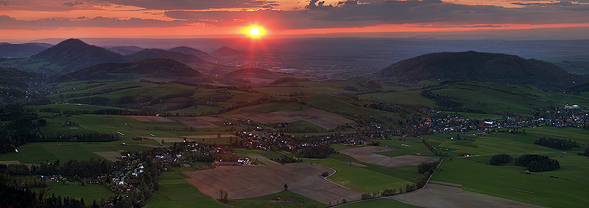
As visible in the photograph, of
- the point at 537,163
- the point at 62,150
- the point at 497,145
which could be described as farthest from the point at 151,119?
the point at 537,163

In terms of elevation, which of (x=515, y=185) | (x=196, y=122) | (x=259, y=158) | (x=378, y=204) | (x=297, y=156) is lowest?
(x=297, y=156)

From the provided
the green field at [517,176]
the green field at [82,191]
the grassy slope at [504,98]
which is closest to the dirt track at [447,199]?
the green field at [517,176]

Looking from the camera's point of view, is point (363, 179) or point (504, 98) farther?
point (504, 98)

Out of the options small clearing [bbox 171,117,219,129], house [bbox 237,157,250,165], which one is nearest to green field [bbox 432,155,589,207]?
house [bbox 237,157,250,165]

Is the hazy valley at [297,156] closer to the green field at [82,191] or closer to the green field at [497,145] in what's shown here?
the green field at [82,191]

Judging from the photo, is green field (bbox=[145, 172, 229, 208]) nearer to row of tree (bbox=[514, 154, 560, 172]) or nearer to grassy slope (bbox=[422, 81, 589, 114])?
row of tree (bbox=[514, 154, 560, 172])

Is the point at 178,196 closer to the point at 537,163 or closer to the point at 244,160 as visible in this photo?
the point at 244,160

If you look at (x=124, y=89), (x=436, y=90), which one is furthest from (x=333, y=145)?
(x=124, y=89)
